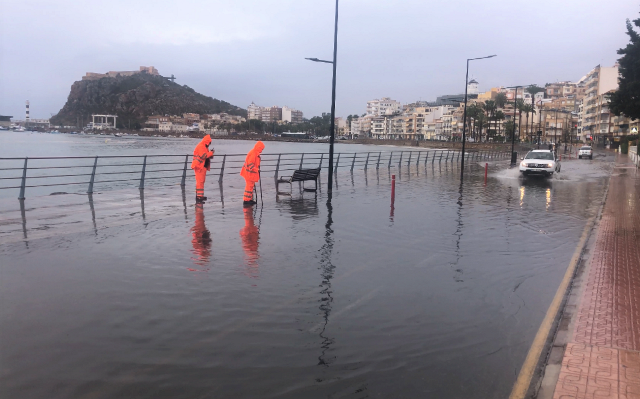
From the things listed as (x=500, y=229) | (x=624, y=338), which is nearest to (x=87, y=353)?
(x=624, y=338)

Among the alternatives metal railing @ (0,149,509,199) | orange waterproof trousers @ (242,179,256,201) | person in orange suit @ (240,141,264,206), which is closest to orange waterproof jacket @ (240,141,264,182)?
person in orange suit @ (240,141,264,206)

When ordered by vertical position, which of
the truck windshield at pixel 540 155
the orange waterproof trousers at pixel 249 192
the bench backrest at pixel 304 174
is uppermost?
the truck windshield at pixel 540 155

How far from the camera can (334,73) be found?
66.9ft

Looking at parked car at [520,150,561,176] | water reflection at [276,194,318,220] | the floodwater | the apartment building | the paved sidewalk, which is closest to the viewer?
the paved sidewalk

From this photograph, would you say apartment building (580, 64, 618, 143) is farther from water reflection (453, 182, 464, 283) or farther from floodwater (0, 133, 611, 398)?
floodwater (0, 133, 611, 398)

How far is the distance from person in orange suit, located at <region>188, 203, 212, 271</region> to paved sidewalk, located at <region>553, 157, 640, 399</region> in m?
5.21

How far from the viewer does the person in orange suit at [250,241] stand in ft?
27.9

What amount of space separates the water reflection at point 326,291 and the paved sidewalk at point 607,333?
6.43 ft

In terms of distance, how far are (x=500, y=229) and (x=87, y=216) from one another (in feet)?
31.2

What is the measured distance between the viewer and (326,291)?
7000mm

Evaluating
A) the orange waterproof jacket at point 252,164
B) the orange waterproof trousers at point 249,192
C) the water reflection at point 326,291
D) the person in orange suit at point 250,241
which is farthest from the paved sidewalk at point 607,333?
the orange waterproof trousers at point 249,192

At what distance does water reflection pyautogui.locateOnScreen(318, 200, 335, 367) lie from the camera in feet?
16.4

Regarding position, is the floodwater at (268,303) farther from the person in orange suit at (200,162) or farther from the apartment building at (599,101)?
the apartment building at (599,101)

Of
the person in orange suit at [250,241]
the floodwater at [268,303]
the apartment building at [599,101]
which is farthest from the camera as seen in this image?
the apartment building at [599,101]
